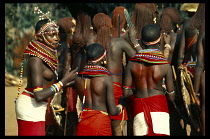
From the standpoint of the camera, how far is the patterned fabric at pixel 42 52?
508cm

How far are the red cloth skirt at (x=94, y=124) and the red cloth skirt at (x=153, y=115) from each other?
54 cm

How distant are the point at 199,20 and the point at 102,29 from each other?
174 centimetres

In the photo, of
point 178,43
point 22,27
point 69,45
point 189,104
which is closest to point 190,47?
point 178,43

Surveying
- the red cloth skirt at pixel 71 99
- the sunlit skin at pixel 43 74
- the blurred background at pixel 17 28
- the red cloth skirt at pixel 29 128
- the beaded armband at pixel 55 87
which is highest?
the blurred background at pixel 17 28

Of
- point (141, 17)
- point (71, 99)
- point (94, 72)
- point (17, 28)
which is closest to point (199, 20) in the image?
point (141, 17)

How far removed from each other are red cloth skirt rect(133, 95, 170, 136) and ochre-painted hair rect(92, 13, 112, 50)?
1487 mm

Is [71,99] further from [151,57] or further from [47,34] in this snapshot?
[151,57]

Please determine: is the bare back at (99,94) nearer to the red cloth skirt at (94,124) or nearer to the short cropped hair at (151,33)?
the red cloth skirt at (94,124)

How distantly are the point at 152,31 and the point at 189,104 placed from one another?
1.80 metres

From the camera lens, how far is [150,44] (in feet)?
16.8

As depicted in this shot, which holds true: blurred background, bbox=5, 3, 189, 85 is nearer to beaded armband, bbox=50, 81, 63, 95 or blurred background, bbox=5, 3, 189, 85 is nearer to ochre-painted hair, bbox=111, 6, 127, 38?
ochre-painted hair, bbox=111, 6, 127, 38

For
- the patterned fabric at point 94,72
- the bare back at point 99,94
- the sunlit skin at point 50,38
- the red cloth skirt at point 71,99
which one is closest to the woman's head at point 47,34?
the sunlit skin at point 50,38

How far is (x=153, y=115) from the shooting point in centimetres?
497
